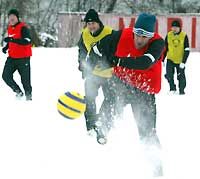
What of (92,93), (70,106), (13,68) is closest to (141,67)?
(70,106)

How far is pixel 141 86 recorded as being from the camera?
17.3 feet

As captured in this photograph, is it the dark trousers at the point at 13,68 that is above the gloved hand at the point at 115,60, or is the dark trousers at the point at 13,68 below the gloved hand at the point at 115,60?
below

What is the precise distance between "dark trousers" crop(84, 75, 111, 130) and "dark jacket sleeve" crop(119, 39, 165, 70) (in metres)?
1.67

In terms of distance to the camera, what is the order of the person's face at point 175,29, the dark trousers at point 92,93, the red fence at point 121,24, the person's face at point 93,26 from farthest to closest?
the red fence at point 121,24 < the person's face at point 175,29 < the dark trousers at point 92,93 < the person's face at point 93,26

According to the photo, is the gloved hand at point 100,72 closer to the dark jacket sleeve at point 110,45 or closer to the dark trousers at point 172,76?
the dark jacket sleeve at point 110,45

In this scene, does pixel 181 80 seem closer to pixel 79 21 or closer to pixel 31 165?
pixel 31 165

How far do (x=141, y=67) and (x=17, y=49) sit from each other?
5.28 meters

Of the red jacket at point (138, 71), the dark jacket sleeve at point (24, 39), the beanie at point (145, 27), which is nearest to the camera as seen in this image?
the beanie at point (145, 27)

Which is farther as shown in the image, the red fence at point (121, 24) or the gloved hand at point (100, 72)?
the red fence at point (121, 24)

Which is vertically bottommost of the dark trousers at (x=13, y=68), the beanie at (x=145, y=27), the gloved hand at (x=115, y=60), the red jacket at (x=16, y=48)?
the dark trousers at (x=13, y=68)

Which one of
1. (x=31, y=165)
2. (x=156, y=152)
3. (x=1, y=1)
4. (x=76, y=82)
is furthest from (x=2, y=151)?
(x=1, y=1)

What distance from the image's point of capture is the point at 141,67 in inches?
199

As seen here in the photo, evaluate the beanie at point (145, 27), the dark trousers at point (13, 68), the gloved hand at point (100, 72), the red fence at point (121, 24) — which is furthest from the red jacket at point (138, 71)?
the red fence at point (121, 24)

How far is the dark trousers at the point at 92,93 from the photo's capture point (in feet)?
22.5
